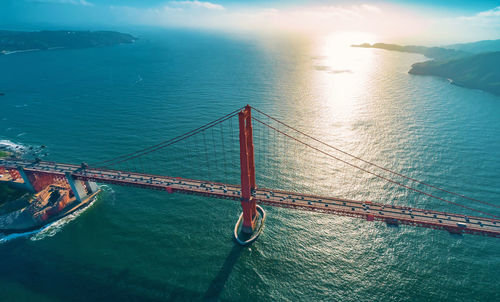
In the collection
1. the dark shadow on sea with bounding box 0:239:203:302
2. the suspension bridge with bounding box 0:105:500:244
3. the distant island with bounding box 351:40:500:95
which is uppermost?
the distant island with bounding box 351:40:500:95

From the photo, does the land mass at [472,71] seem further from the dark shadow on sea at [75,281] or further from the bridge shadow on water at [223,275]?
the dark shadow on sea at [75,281]

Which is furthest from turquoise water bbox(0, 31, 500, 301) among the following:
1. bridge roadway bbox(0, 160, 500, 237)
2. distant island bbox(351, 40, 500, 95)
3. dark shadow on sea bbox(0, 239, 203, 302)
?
distant island bbox(351, 40, 500, 95)

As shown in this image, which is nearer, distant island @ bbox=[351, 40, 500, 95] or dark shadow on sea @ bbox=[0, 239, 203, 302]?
dark shadow on sea @ bbox=[0, 239, 203, 302]

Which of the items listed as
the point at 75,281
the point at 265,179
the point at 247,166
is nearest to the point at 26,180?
the point at 75,281

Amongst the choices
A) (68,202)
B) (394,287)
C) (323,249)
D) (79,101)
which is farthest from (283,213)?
(79,101)

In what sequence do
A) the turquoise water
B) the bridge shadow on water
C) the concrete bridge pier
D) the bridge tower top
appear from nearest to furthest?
1. the bridge tower top
2. the bridge shadow on water
3. the turquoise water
4. the concrete bridge pier

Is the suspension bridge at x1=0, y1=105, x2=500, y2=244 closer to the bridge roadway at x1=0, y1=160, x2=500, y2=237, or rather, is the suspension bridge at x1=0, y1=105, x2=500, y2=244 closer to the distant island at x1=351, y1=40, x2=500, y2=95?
the bridge roadway at x1=0, y1=160, x2=500, y2=237

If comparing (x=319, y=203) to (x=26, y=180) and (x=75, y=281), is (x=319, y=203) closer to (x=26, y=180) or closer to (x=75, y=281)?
(x=75, y=281)

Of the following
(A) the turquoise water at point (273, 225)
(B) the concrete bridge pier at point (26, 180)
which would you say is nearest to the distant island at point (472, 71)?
(A) the turquoise water at point (273, 225)
